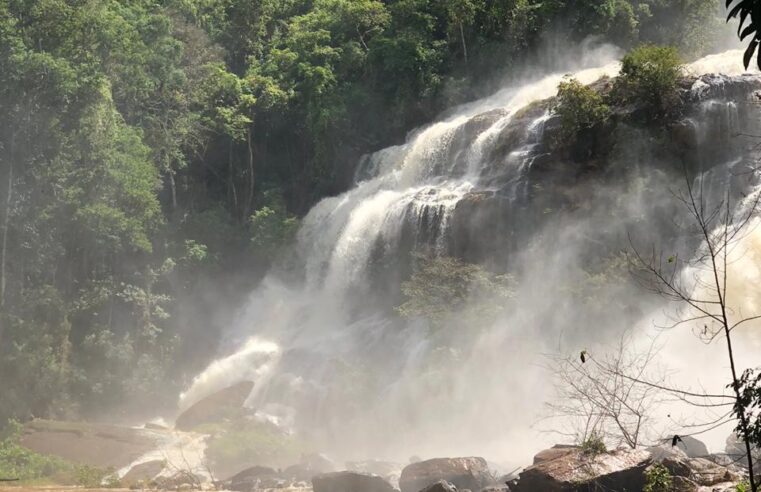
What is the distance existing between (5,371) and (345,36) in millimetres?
21502

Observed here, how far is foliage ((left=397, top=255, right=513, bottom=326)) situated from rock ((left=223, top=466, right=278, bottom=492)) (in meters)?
6.67

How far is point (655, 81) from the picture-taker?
987 inches

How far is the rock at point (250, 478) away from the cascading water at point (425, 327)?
133 inches

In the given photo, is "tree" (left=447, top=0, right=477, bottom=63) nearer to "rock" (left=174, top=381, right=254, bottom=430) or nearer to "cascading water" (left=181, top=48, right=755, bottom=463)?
"cascading water" (left=181, top=48, right=755, bottom=463)

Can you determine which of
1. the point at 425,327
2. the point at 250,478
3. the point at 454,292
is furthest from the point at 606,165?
the point at 250,478

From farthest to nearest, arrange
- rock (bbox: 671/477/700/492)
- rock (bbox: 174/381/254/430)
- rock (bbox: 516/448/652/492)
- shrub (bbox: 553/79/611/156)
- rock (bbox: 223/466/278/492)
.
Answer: rock (bbox: 174/381/254/430) → shrub (bbox: 553/79/611/156) → rock (bbox: 223/466/278/492) → rock (bbox: 516/448/652/492) → rock (bbox: 671/477/700/492)

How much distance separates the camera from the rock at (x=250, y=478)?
2159 cm

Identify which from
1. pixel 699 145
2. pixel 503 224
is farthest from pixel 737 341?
pixel 503 224

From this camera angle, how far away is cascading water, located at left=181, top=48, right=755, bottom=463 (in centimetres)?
2417

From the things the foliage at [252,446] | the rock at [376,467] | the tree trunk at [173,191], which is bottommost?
the rock at [376,467]

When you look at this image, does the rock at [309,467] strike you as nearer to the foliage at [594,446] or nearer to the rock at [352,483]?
the rock at [352,483]

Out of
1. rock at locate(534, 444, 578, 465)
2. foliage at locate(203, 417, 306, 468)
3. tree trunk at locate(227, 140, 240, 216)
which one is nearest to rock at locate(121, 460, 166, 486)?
foliage at locate(203, 417, 306, 468)

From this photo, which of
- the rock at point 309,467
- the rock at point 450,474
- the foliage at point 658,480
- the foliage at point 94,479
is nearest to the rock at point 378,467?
the rock at point 309,467

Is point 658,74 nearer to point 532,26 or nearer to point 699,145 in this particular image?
point 699,145
